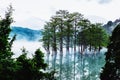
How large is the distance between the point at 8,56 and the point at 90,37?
67.0 meters

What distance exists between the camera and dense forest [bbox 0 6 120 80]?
20.6 m

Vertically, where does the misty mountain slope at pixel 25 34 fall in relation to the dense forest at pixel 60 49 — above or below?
above

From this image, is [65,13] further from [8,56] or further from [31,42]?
[8,56]

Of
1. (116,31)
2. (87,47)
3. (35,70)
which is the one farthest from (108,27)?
(35,70)

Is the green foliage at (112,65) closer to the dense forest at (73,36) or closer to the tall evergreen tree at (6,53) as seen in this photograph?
the tall evergreen tree at (6,53)

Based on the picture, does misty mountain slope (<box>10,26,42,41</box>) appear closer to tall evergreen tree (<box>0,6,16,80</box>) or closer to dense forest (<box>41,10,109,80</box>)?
dense forest (<box>41,10,109,80</box>)

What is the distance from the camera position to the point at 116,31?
28.7m

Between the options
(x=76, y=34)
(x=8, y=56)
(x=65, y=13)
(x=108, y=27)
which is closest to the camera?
(x=8, y=56)

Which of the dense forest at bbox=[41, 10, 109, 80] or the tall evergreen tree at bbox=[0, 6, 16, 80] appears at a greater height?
the dense forest at bbox=[41, 10, 109, 80]

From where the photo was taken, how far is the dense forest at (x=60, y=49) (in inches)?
811

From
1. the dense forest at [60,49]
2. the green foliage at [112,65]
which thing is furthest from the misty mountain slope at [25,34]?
the green foliage at [112,65]

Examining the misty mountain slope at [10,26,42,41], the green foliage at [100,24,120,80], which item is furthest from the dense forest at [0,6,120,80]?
the misty mountain slope at [10,26,42,41]

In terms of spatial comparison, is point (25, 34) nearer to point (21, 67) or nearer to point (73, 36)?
point (73, 36)

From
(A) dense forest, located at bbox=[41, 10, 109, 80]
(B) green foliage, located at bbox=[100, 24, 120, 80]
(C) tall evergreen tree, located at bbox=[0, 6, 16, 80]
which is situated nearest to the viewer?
(C) tall evergreen tree, located at bbox=[0, 6, 16, 80]
